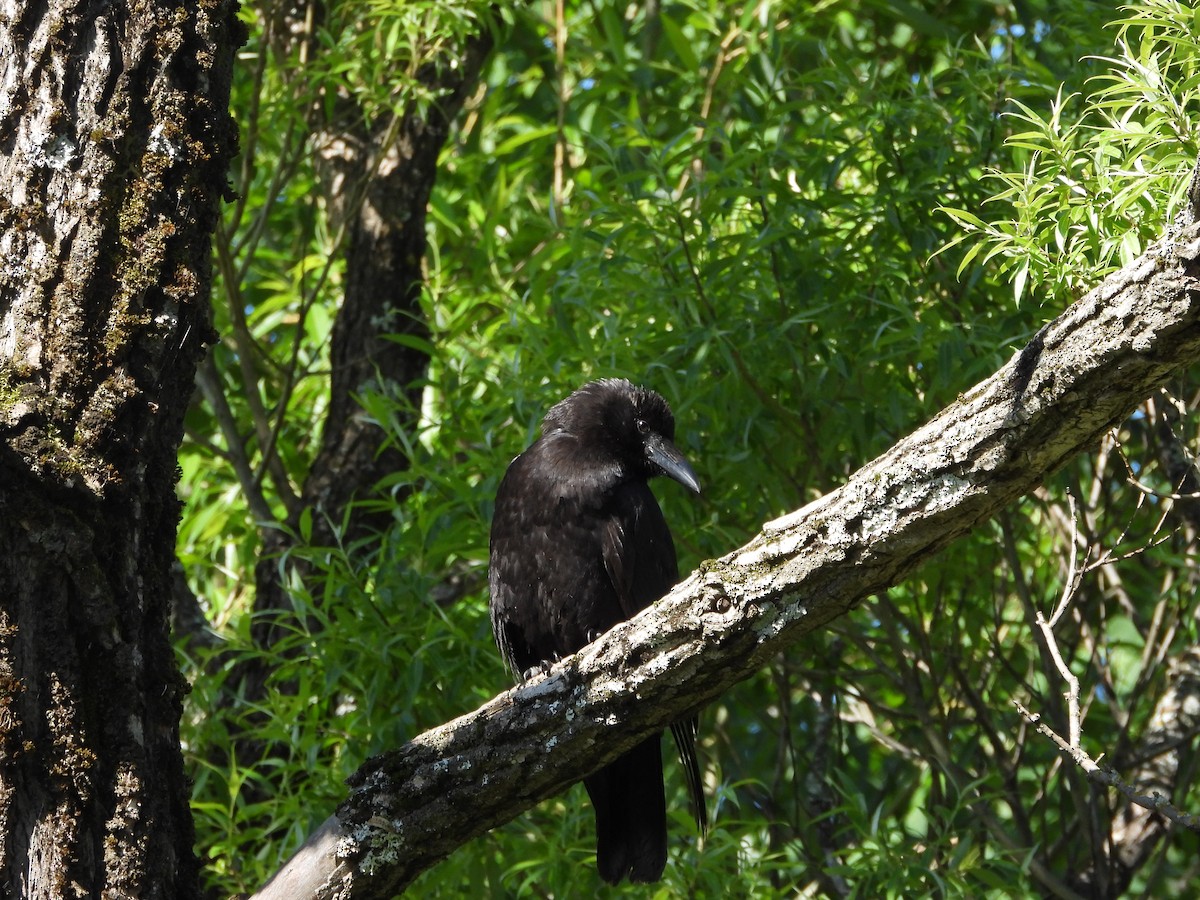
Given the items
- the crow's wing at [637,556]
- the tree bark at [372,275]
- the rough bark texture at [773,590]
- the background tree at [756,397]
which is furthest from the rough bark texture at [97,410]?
the tree bark at [372,275]

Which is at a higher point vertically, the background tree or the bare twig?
the background tree

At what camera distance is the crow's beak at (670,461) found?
3561mm

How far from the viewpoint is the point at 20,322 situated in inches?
91.7

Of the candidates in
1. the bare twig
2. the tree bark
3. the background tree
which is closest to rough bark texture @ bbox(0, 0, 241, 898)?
the background tree

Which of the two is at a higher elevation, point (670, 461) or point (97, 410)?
point (670, 461)

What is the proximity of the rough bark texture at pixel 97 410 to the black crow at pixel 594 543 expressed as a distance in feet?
4.20

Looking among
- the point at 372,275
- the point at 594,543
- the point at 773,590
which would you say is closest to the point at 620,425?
the point at 594,543

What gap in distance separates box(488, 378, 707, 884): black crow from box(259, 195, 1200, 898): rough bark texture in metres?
1.16

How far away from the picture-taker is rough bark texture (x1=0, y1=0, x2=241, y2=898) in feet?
7.30

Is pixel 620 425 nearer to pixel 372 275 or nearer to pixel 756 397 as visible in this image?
pixel 756 397

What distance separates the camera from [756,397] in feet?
12.4

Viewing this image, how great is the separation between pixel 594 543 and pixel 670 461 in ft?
1.01

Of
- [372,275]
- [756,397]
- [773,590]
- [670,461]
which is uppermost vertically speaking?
[372,275]

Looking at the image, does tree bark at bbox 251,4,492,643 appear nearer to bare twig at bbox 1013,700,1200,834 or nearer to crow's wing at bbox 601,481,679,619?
crow's wing at bbox 601,481,679,619
